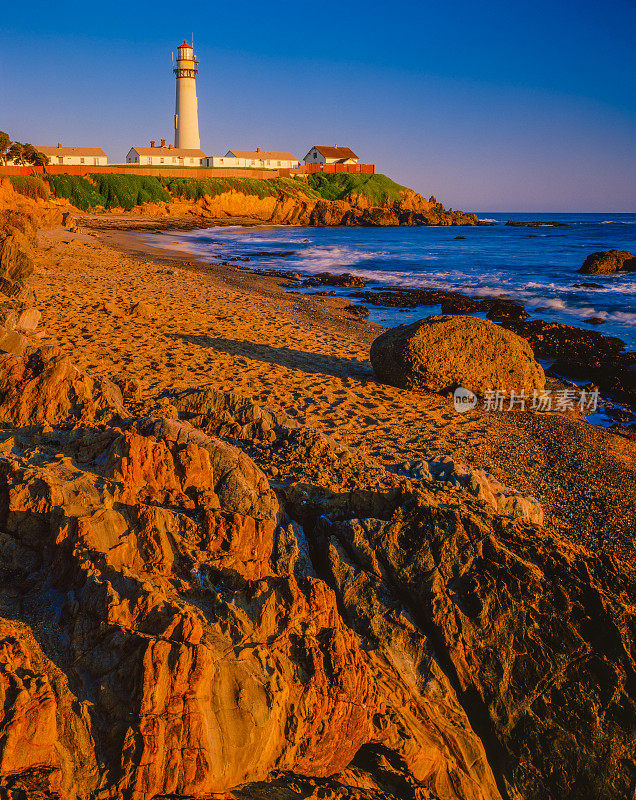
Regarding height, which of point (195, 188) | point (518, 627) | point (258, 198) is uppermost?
point (195, 188)

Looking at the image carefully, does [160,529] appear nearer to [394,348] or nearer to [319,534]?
[319,534]

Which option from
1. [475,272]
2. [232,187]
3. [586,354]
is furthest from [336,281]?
[232,187]

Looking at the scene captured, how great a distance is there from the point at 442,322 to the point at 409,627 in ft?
22.9

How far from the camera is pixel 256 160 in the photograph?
275ft

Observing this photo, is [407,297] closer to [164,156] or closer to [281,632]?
[281,632]

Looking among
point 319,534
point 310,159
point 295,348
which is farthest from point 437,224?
point 319,534

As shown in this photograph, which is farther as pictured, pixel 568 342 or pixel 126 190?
pixel 126 190

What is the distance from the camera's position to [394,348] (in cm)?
919

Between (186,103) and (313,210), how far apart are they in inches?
908

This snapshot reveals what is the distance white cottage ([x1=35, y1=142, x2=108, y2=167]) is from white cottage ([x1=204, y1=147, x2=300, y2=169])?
14.2 metres

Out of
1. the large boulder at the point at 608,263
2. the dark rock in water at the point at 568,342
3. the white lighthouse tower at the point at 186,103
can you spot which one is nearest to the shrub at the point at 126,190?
the white lighthouse tower at the point at 186,103

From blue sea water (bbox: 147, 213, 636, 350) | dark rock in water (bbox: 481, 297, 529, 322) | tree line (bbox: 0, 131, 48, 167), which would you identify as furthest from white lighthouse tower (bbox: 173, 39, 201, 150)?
dark rock in water (bbox: 481, 297, 529, 322)

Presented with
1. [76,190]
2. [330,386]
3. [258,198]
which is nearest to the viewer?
[330,386]

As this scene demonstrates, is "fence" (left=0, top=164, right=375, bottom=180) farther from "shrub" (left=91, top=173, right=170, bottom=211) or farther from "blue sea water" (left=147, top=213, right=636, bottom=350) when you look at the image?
"blue sea water" (left=147, top=213, right=636, bottom=350)
